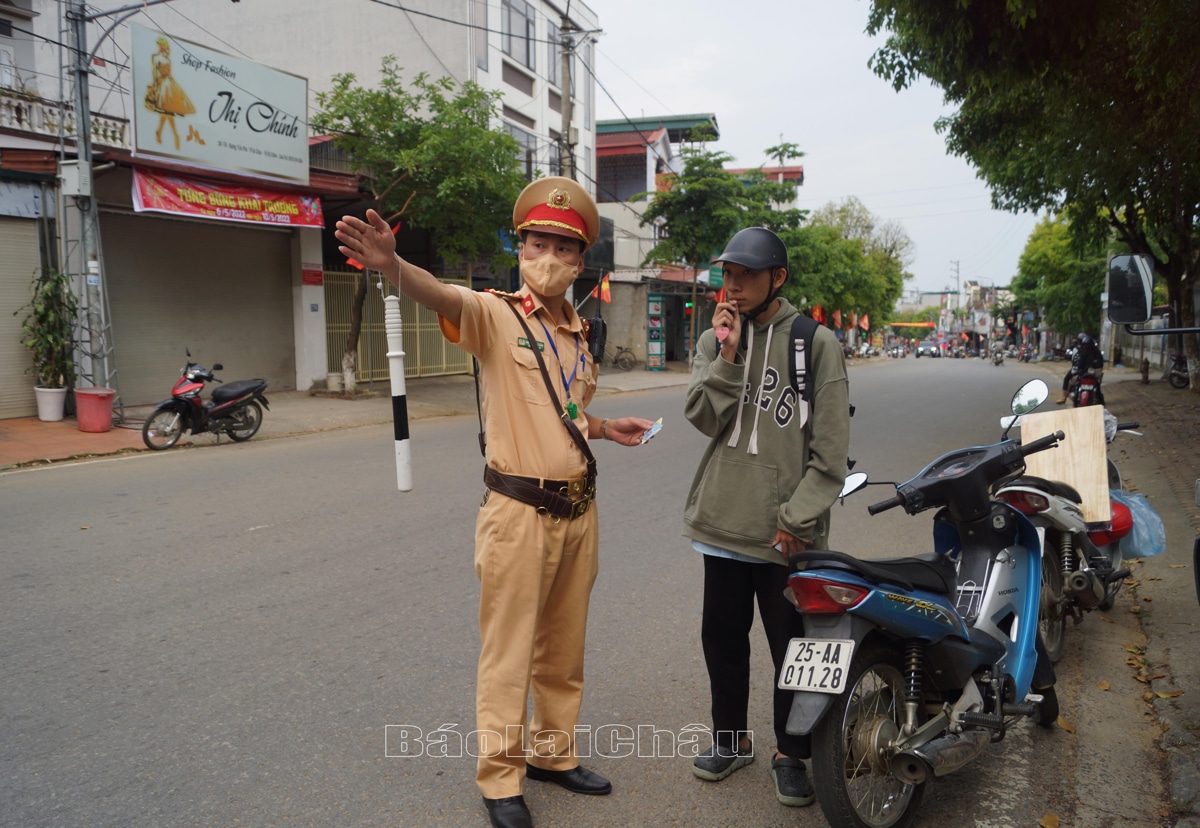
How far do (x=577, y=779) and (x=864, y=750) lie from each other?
0.95 metres

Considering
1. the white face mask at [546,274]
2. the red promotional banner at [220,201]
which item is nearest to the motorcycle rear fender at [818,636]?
the white face mask at [546,274]

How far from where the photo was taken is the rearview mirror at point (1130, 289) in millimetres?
3266

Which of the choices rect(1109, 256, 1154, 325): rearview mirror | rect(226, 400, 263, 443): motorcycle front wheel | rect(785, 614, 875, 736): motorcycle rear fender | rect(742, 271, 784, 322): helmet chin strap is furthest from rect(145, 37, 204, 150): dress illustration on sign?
rect(785, 614, 875, 736): motorcycle rear fender

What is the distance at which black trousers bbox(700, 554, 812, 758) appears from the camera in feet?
9.48

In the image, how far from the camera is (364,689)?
3703 millimetres

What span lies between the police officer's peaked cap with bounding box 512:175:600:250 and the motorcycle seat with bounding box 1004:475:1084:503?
2.32 m

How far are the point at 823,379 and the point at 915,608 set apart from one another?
743mm

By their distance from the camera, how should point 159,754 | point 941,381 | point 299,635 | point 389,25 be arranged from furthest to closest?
point 941,381 < point 389,25 < point 299,635 < point 159,754

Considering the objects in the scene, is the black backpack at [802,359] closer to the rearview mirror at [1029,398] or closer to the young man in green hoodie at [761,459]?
the young man in green hoodie at [761,459]

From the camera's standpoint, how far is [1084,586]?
3982mm

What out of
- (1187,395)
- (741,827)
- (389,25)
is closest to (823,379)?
(741,827)

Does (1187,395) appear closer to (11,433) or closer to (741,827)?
(741,827)

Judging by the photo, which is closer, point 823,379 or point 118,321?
point 823,379

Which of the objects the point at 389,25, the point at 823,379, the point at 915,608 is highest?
the point at 389,25
